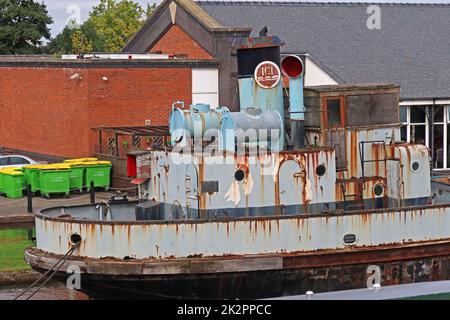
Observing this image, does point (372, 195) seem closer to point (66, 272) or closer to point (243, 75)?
point (243, 75)

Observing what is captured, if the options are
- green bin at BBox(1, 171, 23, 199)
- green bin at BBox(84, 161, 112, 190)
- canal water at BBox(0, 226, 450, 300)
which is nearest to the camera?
canal water at BBox(0, 226, 450, 300)

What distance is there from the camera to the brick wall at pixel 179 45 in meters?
36.1

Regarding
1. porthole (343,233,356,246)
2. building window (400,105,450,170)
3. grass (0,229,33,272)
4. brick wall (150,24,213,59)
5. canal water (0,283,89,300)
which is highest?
brick wall (150,24,213,59)

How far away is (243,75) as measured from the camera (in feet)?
63.2

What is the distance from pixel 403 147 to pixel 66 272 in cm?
677

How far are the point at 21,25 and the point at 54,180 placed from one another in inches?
1102

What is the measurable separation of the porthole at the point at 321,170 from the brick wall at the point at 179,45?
17.4m

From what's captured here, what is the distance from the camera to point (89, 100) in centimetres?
3297

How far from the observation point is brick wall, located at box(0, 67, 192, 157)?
33.1 m

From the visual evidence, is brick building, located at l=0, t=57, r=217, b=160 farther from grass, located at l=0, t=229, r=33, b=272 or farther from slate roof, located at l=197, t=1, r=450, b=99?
grass, located at l=0, t=229, r=33, b=272

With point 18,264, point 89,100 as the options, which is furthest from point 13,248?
point 89,100

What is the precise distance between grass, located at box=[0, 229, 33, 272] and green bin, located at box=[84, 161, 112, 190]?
459 centimetres

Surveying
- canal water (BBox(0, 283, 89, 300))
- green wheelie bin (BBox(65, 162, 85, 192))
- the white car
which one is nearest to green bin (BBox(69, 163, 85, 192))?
green wheelie bin (BBox(65, 162, 85, 192))
